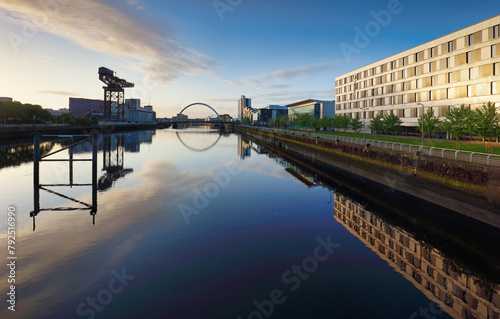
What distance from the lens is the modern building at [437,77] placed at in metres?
53.7

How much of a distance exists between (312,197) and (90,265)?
22.5 meters

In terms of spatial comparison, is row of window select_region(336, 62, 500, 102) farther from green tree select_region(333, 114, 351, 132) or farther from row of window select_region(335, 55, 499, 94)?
green tree select_region(333, 114, 351, 132)

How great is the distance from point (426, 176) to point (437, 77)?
163 feet

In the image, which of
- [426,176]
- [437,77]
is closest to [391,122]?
[437,77]

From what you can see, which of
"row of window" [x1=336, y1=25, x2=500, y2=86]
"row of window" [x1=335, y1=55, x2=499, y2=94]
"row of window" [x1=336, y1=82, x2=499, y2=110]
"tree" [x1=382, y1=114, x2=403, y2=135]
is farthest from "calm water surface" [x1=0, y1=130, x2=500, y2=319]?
"tree" [x1=382, y1=114, x2=403, y2=135]

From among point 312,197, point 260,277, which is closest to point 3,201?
point 260,277

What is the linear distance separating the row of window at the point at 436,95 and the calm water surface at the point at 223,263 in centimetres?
4449

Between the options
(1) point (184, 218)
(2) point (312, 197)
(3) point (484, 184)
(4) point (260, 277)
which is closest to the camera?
(4) point (260, 277)

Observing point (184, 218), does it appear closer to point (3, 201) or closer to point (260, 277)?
point (260, 277)

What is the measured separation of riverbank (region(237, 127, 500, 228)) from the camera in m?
21.8

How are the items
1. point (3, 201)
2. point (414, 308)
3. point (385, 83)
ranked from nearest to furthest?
point (414, 308) < point (3, 201) < point (385, 83)

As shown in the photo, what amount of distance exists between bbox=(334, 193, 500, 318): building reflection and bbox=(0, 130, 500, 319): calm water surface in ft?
0.23

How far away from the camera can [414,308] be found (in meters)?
12.3

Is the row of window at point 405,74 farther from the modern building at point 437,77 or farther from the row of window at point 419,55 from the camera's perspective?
the row of window at point 419,55
